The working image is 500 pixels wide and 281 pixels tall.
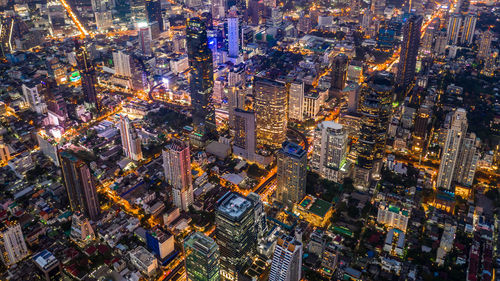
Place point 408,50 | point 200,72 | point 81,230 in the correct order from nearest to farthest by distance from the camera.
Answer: point 81,230 → point 200,72 → point 408,50

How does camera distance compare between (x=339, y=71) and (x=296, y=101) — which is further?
(x=339, y=71)

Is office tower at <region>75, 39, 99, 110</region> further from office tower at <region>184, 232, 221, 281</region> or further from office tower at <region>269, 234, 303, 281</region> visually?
office tower at <region>269, 234, 303, 281</region>

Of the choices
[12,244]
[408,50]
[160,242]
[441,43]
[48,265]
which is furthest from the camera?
[441,43]

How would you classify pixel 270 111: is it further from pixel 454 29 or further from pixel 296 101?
pixel 454 29

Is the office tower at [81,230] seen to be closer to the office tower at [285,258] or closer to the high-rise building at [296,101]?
the office tower at [285,258]

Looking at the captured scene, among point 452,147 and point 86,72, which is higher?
point 86,72

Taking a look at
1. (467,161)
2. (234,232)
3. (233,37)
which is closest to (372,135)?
(467,161)

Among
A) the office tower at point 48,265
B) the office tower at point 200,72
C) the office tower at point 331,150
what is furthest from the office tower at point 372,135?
the office tower at point 48,265
